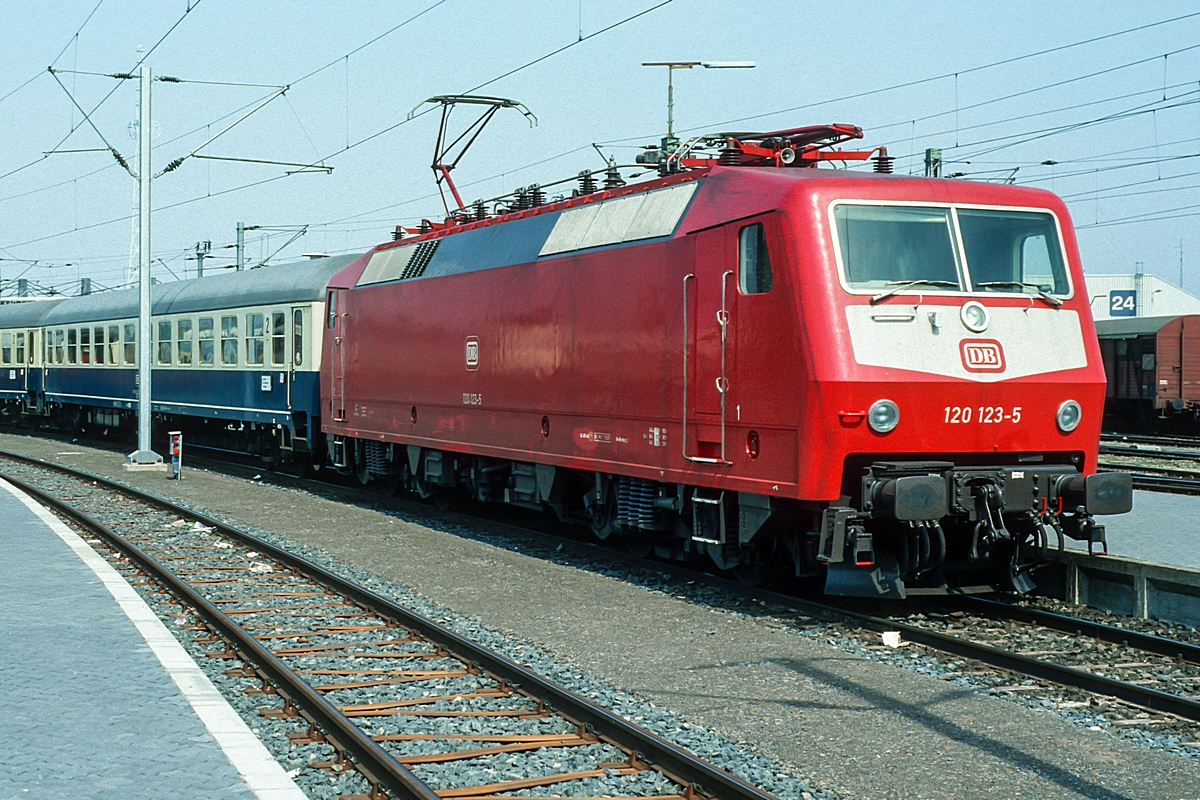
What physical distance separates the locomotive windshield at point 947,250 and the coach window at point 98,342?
1018 inches

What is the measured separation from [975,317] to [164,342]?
73.5ft

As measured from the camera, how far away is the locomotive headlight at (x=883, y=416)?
877 centimetres

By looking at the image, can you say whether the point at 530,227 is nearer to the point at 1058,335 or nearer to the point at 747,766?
the point at 1058,335

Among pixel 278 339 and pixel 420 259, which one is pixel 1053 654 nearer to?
pixel 420 259

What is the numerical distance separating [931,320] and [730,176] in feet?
6.59

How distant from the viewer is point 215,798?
5.10m

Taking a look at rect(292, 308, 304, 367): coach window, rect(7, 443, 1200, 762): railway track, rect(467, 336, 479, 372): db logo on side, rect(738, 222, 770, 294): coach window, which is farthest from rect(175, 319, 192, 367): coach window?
rect(738, 222, 770, 294): coach window

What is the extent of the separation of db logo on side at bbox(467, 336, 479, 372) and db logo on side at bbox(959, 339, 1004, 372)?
6.63 meters

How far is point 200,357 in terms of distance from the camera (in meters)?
25.6

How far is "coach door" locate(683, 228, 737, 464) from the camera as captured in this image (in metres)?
9.80

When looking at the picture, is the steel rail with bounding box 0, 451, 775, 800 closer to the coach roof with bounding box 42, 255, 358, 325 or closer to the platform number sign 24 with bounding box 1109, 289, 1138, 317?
the coach roof with bounding box 42, 255, 358, 325

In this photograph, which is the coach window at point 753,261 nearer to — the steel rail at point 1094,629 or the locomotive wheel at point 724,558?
the locomotive wheel at point 724,558

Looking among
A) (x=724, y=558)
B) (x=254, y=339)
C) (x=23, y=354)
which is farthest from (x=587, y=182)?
(x=23, y=354)

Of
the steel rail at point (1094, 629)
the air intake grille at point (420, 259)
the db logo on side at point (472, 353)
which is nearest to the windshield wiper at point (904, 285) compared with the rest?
the steel rail at point (1094, 629)
